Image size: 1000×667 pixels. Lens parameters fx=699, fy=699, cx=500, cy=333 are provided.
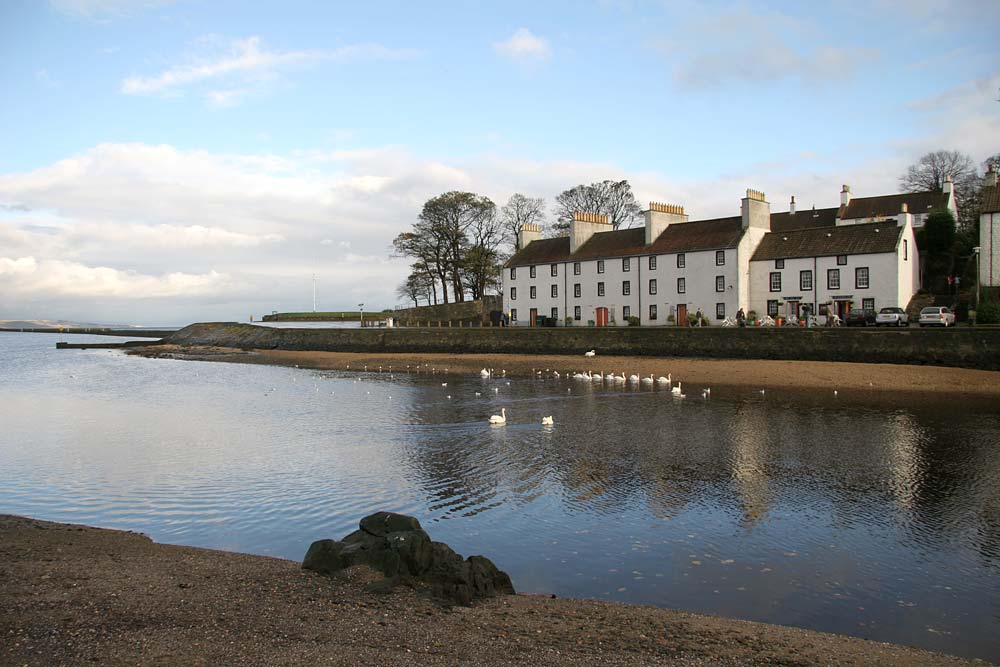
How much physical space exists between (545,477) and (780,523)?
5125mm

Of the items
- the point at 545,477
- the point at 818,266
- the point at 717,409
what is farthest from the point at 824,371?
the point at 545,477

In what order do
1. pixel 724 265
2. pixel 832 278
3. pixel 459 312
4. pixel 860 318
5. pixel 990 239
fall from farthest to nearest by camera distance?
pixel 459 312
pixel 724 265
pixel 832 278
pixel 990 239
pixel 860 318

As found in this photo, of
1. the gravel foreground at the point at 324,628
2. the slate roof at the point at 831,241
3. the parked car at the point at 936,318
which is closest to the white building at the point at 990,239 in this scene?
the slate roof at the point at 831,241

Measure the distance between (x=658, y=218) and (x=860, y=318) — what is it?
2111 centimetres

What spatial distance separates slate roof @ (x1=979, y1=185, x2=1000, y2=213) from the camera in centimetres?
4747

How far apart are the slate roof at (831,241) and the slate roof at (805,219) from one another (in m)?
11.7

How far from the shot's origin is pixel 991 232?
47844mm

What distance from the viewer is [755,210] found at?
178 ft

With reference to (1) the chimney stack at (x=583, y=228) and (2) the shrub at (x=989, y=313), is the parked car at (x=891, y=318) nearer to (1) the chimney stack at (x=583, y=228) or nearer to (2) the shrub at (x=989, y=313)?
(2) the shrub at (x=989, y=313)

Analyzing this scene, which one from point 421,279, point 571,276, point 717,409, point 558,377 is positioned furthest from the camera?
point 421,279

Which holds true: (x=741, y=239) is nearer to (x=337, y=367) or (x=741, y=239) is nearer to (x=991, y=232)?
(x=991, y=232)

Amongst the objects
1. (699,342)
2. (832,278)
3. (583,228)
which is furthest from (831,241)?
(583,228)

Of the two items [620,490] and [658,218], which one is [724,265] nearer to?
[658,218]

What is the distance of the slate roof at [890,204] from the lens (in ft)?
203
